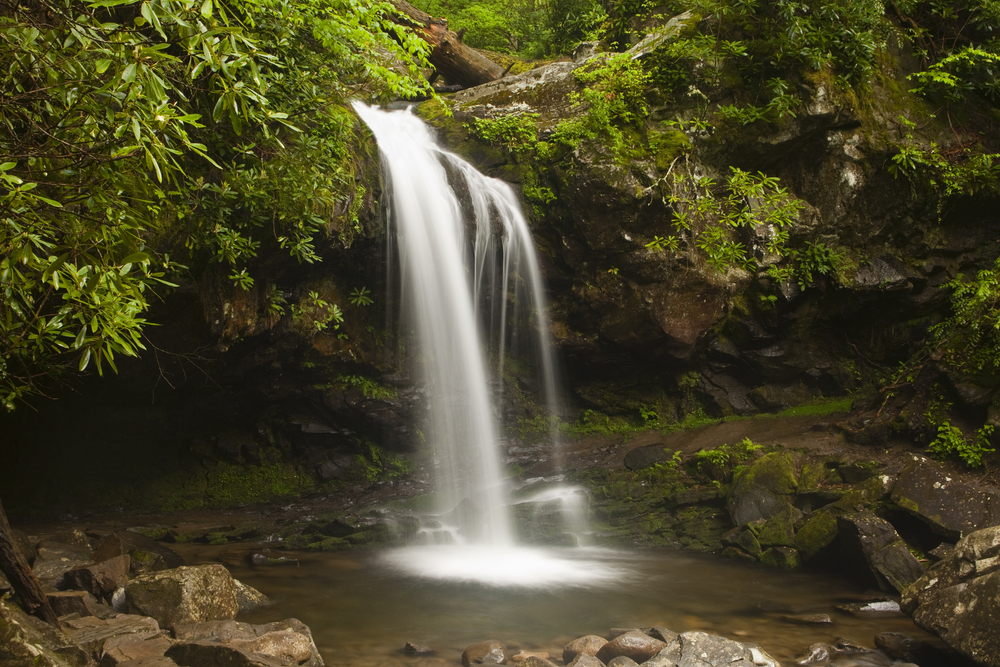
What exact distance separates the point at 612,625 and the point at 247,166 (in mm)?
6369

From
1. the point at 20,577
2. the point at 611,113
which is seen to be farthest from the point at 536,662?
the point at 611,113

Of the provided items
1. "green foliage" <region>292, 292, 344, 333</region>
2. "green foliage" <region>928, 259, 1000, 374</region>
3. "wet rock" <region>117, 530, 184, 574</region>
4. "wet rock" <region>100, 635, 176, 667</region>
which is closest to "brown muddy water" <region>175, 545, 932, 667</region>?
"wet rock" <region>117, 530, 184, 574</region>

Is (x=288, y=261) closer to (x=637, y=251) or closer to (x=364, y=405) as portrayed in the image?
(x=364, y=405)

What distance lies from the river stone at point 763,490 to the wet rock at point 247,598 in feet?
20.2

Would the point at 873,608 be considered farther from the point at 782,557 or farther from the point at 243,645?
the point at 243,645

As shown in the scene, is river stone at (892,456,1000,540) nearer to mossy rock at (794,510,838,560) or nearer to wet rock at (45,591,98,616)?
mossy rock at (794,510,838,560)

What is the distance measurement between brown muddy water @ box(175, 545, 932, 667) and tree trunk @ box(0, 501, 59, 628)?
1930 millimetres

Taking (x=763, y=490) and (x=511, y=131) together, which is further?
(x=511, y=131)

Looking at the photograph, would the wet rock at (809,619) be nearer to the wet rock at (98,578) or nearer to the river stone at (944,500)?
the river stone at (944,500)

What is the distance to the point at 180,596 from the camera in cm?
548

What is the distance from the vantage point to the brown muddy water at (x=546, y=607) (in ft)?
18.8

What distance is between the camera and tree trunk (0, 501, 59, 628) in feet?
14.4

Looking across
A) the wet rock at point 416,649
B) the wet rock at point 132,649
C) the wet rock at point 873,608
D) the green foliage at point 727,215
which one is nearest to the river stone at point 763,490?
the wet rock at point 873,608

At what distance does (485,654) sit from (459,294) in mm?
6394
